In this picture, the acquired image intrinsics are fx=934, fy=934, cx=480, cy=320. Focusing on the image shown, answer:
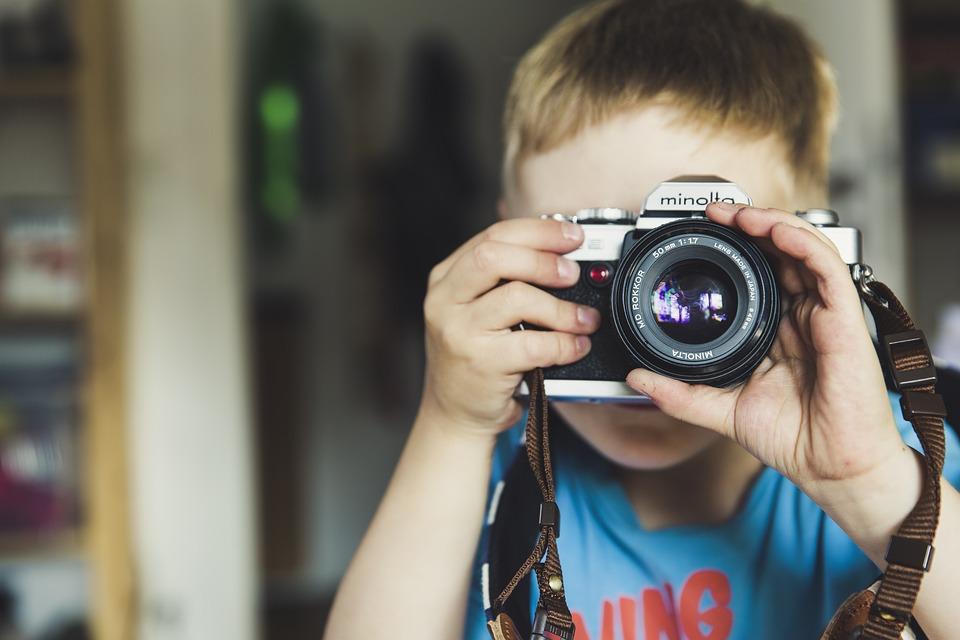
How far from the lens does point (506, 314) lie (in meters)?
0.62

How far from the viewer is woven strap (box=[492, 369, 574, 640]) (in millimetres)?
569

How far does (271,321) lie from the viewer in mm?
3135

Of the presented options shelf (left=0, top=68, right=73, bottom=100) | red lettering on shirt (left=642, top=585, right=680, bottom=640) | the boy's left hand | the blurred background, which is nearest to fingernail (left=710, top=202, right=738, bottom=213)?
the boy's left hand

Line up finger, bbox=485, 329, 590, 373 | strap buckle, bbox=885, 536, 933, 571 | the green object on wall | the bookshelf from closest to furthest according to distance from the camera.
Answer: strap buckle, bbox=885, 536, 933, 571, finger, bbox=485, 329, 590, 373, the bookshelf, the green object on wall

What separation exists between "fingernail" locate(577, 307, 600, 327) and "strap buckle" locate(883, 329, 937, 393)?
0.18 m

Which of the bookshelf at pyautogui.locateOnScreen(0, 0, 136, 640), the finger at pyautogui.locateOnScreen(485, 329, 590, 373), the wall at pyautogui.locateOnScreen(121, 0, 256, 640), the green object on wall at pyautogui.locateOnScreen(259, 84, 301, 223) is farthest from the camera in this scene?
the green object on wall at pyautogui.locateOnScreen(259, 84, 301, 223)

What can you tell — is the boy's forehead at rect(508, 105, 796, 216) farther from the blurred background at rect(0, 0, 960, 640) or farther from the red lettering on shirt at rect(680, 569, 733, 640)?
the blurred background at rect(0, 0, 960, 640)

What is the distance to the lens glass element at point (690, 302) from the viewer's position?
1.87 feet

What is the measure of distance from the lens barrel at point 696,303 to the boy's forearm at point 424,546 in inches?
6.5

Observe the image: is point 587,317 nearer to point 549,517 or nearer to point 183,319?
point 549,517

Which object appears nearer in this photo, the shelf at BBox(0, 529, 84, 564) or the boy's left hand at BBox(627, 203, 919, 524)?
the boy's left hand at BBox(627, 203, 919, 524)

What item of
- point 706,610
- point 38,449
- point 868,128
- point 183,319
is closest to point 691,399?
point 706,610

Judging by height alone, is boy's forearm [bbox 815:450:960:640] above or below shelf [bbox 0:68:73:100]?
below

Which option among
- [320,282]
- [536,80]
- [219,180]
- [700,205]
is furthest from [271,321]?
[700,205]
